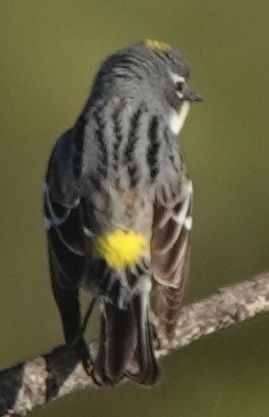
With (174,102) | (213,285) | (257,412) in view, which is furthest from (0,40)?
(174,102)

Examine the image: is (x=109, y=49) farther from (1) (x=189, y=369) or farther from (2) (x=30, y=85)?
(1) (x=189, y=369)

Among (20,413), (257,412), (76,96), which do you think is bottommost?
(257,412)

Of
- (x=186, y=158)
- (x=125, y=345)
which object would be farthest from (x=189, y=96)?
(x=186, y=158)

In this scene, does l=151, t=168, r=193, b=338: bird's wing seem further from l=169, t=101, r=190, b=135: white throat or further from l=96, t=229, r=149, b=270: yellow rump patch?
l=169, t=101, r=190, b=135: white throat

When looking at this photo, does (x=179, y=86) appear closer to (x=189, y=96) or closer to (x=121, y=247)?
(x=189, y=96)

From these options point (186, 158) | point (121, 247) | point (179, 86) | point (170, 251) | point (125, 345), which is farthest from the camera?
point (186, 158)

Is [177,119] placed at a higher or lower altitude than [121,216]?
lower

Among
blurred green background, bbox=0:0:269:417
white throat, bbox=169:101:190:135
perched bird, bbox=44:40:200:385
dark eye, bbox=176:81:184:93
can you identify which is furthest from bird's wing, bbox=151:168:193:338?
blurred green background, bbox=0:0:269:417
